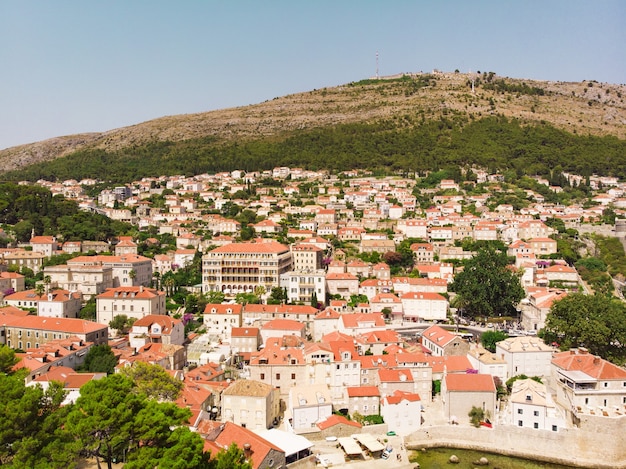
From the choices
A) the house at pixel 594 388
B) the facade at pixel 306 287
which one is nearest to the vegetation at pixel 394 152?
the facade at pixel 306 287

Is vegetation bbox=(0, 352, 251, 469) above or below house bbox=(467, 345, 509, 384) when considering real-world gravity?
above

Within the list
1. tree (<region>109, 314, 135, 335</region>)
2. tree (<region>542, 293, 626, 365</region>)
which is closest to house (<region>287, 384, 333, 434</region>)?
tree (<region>542, 293, 626, 365</region>)

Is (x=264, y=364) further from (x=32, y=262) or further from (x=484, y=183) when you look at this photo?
(x=484, y=183)

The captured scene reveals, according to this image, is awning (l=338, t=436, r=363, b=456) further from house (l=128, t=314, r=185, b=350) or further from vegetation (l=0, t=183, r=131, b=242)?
vegetation (l=0, t=183, r=131, b=242)

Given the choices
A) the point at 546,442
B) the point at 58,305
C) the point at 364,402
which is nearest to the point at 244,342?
the point at 364,402

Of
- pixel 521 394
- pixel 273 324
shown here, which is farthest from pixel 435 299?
pixel 521 394
